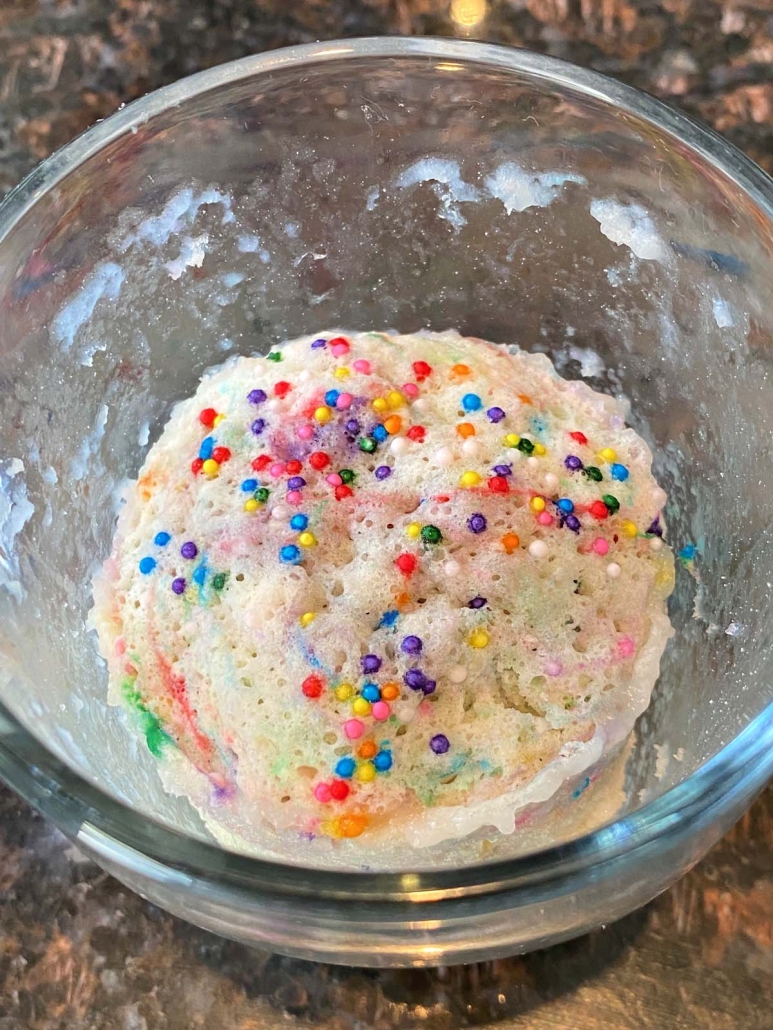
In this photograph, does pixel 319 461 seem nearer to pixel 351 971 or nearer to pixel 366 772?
pixel 366 772

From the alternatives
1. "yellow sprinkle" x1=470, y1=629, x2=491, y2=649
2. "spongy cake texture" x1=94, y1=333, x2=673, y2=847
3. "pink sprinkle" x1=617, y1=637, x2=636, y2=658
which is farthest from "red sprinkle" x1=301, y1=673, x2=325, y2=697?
"pink sprinkle" x1=617, y1=637, x2=636, y2=658

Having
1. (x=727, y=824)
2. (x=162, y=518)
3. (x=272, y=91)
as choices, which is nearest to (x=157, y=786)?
(x=162, y=518)

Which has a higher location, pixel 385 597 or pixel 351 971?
pixel 385 597

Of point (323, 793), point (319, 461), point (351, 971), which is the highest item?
point (319, 461)

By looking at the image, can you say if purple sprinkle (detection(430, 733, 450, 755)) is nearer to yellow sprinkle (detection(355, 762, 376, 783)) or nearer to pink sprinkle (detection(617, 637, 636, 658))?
yellow sprinkle (detection(355, 762, 376, 783))

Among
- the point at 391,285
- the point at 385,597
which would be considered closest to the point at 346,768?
the point at 385,597

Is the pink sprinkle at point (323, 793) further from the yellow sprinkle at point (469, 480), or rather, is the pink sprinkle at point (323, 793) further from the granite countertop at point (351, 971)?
the yellow sprinkle at point (469, 480)
